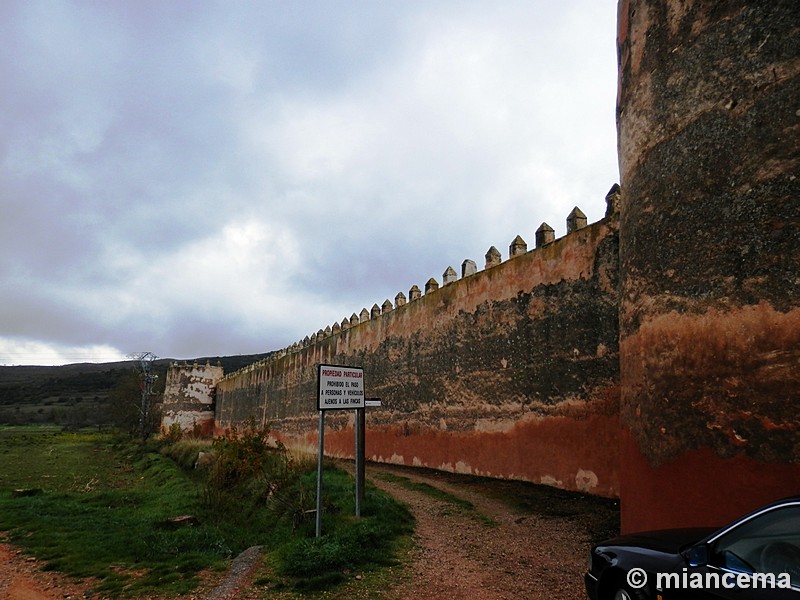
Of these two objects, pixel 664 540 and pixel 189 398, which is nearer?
pixel 664 540

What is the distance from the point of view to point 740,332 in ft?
15.4

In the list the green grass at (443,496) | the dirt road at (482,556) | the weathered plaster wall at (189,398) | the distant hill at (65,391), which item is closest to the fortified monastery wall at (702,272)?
the dirt road at (482,556)

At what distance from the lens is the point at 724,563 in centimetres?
279

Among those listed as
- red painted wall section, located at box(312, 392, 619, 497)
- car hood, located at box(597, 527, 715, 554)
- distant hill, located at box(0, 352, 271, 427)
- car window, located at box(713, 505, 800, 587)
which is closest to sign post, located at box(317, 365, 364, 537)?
car hood, located at box(597, 527, 715, 554)

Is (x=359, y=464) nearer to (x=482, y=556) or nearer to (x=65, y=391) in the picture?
(x=482, y=556)

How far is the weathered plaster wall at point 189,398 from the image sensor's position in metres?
40.0

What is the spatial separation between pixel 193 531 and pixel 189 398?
35530mm

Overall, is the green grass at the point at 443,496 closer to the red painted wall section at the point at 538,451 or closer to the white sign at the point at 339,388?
the red painted wall section at the point at 538,451

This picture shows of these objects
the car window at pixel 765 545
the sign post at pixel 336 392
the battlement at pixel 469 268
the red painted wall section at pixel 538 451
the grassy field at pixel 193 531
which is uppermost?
the battlement at pixel 469 268

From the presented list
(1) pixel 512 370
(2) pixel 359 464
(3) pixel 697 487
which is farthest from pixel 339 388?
(1) pixel 512 370

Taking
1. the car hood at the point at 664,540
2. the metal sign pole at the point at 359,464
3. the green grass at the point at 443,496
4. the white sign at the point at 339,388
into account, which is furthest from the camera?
the green grass at the point at 443,496

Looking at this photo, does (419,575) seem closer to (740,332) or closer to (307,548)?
(307,548)

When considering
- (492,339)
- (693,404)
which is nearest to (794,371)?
(693,404)

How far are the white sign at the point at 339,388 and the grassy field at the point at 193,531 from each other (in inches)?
59.9
